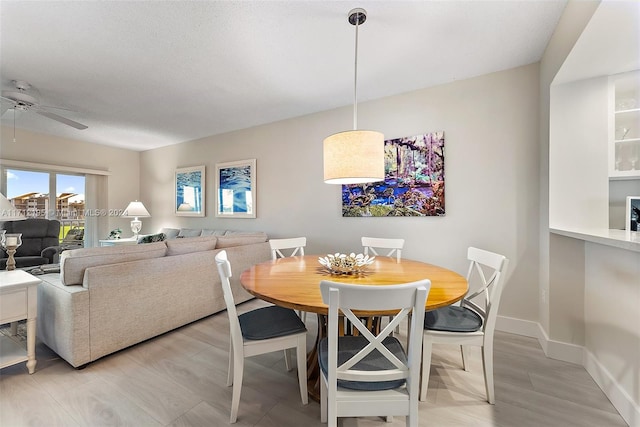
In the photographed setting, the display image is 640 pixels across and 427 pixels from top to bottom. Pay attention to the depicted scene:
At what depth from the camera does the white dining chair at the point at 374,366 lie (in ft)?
3.15

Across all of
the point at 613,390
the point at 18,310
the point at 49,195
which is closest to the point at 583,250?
the point at 613,390

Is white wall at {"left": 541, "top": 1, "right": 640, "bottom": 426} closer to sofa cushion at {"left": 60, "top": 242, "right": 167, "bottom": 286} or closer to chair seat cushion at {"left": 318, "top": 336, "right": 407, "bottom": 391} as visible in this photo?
chair seat cushion at {"left": 318, "top": 336, "right": 407, "bottom": 391}

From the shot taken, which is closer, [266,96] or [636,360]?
[636,360]

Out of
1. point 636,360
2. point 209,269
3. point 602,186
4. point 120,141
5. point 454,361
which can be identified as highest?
point 120,141

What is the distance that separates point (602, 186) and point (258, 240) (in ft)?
11.0

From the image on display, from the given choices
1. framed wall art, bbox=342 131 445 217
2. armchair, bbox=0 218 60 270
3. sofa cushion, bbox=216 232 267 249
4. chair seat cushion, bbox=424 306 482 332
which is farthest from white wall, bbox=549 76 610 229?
armchair, bbox=0 218 60 270

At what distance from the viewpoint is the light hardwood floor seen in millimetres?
1406

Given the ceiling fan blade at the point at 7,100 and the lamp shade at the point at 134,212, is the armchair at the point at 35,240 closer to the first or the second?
the lamp shade at the point at 134,212

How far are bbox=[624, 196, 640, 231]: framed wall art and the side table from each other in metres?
4.14

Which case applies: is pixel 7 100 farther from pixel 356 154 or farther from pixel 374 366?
pixel 374 366

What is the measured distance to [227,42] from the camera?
6.63ft

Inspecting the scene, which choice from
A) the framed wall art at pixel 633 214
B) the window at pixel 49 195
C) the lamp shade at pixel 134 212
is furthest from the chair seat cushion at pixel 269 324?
the window at pixel 49 195

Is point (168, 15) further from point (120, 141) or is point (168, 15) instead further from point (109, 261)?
point (120, 141)

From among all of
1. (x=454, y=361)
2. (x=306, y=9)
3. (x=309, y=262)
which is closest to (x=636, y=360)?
(x=454, y=361)
